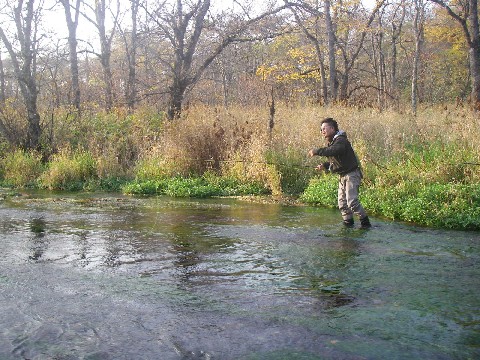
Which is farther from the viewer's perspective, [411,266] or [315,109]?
[315,109]

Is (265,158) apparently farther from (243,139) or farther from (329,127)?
(329,127)

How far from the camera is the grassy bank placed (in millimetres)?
10742

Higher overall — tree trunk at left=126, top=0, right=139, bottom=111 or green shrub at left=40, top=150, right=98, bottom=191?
tree trunk at left=126, top=0, right=139, bottom=111

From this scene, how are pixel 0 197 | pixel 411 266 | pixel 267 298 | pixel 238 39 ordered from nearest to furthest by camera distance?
pixel 267 298 < pixel 411 266 < pixel 0 197 < pixel 238 39

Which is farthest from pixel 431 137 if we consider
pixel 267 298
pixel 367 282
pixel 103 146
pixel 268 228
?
pixel 103 146

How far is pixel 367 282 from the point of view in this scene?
6203mm

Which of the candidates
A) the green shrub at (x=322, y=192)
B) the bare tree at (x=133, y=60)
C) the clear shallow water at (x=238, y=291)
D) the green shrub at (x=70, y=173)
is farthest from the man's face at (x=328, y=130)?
the bare tree at (x=133, y=60)

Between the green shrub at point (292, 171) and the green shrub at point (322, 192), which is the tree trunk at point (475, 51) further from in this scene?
the green shrub at point (322, 192)

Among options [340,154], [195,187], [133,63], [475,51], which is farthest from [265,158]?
[133,63]

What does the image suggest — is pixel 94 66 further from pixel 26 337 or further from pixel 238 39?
pixel 26 337

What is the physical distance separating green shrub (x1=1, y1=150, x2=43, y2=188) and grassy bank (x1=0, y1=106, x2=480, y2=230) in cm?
4

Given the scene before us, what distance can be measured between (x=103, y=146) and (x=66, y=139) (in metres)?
2.56

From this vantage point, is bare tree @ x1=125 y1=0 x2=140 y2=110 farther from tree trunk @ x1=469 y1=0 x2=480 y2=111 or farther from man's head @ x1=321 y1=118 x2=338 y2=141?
man's head @ x1=321 y1=118 x2=338 y2=141

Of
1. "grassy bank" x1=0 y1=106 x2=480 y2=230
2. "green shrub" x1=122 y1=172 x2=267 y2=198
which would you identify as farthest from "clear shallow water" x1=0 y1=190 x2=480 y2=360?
"green shrub" x1=122 y1=172 x2=267 y2=198
